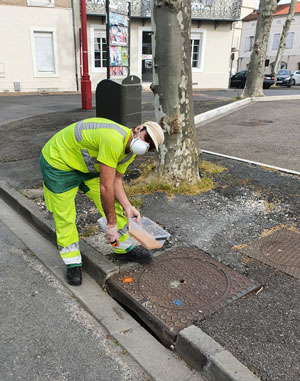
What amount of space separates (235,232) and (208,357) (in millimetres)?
1861

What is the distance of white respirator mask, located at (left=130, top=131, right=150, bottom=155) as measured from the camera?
265 centimetres

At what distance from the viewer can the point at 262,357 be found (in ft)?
7.42

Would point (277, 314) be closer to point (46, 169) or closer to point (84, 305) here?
point (84, 305)

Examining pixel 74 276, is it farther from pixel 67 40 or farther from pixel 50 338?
pixel 67 40

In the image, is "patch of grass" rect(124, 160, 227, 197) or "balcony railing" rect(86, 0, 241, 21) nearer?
"patch of grass" rect(124, 160, 227, 197)

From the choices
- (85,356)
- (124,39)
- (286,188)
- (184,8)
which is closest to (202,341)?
(85,356)

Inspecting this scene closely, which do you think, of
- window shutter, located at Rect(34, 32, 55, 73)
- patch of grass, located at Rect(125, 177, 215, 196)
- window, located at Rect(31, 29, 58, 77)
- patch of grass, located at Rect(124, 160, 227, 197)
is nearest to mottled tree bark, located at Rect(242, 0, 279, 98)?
window, located at Rect(31, 29, 58, 77)

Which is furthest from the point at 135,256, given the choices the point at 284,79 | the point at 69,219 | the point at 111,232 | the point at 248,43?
the point at 248,43

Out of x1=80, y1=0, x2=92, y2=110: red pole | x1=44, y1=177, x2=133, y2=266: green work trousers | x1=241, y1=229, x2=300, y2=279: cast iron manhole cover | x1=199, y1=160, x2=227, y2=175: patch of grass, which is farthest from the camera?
x1=80, y1=0, x2=92, y2=110: red pole

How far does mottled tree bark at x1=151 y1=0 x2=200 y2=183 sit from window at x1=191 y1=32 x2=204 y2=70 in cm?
2019

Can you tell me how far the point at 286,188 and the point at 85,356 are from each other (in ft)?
12.5

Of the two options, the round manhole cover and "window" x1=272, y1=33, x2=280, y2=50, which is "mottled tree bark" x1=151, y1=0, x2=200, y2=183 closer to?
the round manhole cover

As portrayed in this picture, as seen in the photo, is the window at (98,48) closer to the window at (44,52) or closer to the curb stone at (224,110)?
the window at (44,52)

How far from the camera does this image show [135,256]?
3.33 metres
